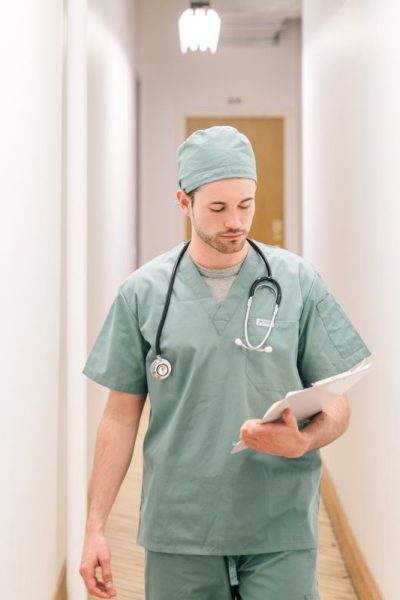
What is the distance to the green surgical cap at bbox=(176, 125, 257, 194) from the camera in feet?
4.56

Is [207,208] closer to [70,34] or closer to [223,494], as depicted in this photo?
[223,494]

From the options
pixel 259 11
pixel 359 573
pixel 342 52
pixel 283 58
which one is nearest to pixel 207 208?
pixel 359 573

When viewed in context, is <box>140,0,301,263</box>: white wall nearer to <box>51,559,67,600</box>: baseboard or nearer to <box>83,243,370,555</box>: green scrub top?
<box>51,559,67,600</box>: baseboard

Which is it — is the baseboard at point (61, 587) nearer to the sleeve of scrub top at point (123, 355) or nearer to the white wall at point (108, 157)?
the white wall at point (108, 157)

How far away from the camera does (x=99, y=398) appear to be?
3.90 metres

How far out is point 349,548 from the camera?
2.78 meters

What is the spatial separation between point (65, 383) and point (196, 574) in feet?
4.09

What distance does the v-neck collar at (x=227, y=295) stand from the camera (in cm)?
141

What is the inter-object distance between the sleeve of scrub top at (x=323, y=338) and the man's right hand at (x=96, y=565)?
0.46 meters

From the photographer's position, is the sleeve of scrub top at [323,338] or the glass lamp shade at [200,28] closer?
the sleeve of scrub top at [323,338]

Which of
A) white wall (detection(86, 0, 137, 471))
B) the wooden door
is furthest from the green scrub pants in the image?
the wooden door

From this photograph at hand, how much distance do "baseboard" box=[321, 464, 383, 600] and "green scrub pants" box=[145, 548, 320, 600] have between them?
3.28 feet

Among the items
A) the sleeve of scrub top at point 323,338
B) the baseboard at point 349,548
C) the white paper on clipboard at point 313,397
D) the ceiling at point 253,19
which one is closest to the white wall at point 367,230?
the baseboard at point 349,548

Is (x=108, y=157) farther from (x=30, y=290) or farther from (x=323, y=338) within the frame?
(x=323, y=338)
